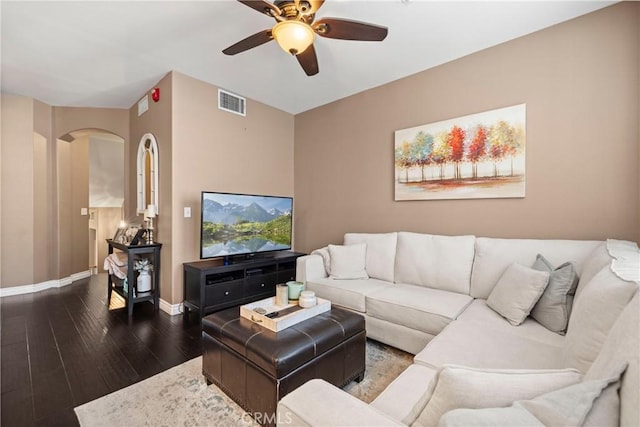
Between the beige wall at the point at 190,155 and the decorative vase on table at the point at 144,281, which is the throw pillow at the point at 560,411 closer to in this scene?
the beige wall at the point at 190,155

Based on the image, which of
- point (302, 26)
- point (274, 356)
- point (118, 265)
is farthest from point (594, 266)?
point (118, 265)

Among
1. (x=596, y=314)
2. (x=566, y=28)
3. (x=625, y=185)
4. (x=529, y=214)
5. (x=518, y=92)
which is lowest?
(x=596, y=314)

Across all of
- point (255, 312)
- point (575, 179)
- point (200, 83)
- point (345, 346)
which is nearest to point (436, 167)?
point (575, 179)

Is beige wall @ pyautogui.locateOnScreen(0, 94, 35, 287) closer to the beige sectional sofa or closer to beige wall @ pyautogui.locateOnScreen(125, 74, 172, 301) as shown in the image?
beige wall @ pyautogui.locateOnScreen(125, 74, 172, 301)

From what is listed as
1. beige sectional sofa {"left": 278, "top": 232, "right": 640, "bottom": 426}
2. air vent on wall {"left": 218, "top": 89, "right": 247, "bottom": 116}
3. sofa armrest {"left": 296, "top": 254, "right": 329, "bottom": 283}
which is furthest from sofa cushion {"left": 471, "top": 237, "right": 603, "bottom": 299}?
air vent on wall {"left": 218, "top": 89, "right": 247, "bottom": 116}

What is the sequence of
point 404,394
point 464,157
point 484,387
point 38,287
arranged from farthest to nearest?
point 38,287 < point 464,157 < point 404,394 < point 484,387

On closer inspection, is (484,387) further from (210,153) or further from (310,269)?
(210,153)

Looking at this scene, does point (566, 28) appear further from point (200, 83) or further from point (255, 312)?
point (200, 83)

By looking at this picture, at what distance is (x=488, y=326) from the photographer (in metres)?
1.74

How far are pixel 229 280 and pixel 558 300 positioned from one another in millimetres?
2802

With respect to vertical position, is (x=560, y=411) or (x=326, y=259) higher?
(x=560, y=411)

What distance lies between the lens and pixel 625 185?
2.09 metres

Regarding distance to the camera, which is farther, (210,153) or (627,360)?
(210,153)

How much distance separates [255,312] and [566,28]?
332 cm
